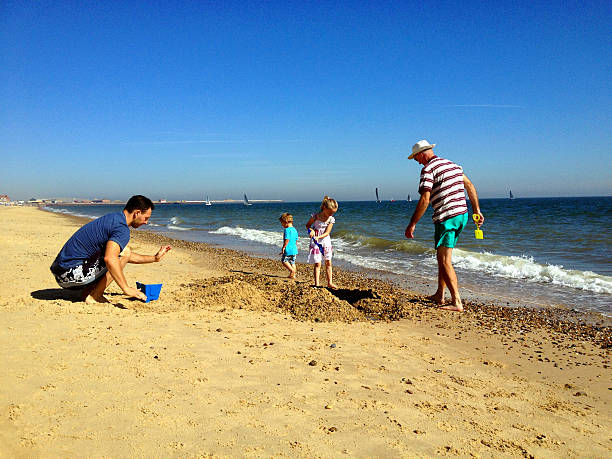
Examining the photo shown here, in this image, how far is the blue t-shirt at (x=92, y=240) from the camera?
454 cm

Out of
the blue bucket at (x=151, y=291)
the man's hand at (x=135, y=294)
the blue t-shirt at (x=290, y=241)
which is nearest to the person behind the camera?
the man's hand at (x=135, y=294)

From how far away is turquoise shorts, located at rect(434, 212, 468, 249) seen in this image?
206 inches

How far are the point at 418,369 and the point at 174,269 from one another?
6.42 metres

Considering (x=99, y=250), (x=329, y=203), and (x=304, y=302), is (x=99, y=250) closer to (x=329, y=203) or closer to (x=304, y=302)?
(x=304, y=302)

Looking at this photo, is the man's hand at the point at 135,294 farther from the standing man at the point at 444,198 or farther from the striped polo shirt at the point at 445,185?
the striped polo shirt at the point at 445,185

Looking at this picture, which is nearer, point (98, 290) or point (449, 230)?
point (98, 290)

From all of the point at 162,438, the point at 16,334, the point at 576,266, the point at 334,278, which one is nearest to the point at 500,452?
the point at 162,438

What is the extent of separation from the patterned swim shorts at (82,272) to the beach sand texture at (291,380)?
0.28 m

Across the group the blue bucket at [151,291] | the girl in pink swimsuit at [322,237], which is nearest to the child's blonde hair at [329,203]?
the girl in pink swimsuit at [322,237]

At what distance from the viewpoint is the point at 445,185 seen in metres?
5.22

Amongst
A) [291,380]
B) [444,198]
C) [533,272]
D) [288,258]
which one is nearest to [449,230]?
[444,198]

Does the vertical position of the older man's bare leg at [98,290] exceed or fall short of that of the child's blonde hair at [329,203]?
it falls short

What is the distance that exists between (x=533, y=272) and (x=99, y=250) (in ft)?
28.1

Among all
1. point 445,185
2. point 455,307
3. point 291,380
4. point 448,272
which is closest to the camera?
point 291,380
